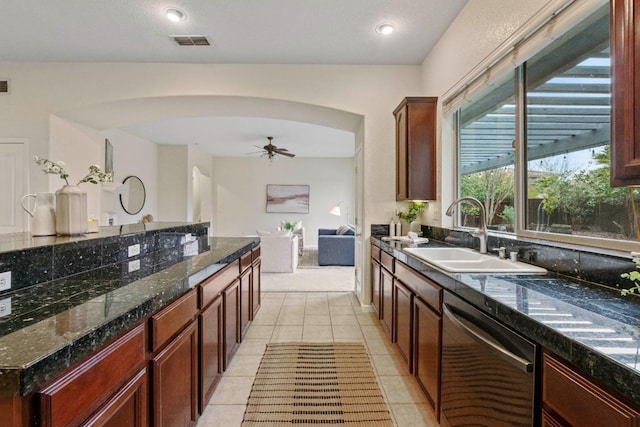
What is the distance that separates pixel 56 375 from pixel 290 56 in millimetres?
3436

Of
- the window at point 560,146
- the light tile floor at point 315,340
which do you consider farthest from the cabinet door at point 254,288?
the window at point 560,146

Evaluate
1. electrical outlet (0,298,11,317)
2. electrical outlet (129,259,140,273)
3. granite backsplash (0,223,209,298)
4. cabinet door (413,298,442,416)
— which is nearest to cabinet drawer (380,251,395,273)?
cabinet door (413,298,442,416)

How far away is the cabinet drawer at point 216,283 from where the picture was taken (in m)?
1.71

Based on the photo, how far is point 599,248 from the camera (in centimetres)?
143

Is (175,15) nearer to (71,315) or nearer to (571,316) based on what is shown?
(71,315)

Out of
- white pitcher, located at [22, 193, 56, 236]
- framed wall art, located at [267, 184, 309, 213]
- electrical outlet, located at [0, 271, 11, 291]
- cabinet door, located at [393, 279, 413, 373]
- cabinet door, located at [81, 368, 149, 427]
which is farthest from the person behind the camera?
framed wall art, located at [267, 184, 309, 213]

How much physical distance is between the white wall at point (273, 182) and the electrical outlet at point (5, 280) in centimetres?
825

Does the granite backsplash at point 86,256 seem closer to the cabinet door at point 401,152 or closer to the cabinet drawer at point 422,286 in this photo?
the cabinet drawer at point 422,286

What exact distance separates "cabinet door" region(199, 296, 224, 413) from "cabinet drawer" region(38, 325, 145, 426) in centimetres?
63

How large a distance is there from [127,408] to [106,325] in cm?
35

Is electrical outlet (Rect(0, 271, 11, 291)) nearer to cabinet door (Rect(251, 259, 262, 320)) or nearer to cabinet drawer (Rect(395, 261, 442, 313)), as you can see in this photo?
cabinet drawer (Rect(395, 261, 442, 313))

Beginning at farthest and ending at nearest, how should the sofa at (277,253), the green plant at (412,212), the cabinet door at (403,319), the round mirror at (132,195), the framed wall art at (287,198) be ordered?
the framed wall art at (287,198), the round mirror at (132,195), the sofa at (277,253), the green plant at (412,212), the cabinet door at (403,319)

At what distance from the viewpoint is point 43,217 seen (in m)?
1.78

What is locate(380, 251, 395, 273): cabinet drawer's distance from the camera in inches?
103
